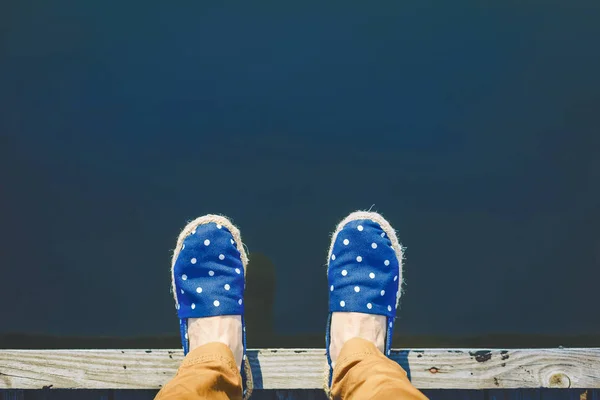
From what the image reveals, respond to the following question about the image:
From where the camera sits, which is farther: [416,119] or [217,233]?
[416,119]

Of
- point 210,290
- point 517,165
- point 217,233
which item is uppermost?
point 517,165

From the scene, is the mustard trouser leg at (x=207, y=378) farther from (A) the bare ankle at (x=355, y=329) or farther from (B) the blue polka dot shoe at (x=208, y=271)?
(A) the bare ankle at (x=355, y=329)

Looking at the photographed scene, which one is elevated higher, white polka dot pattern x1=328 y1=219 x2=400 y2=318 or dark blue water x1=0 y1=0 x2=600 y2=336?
dark blue water x1=0 y1=0 x2=600 y2=336

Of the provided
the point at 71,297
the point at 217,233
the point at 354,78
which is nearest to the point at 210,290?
the point at 217,233

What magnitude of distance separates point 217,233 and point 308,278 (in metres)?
0.32

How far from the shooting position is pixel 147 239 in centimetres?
132

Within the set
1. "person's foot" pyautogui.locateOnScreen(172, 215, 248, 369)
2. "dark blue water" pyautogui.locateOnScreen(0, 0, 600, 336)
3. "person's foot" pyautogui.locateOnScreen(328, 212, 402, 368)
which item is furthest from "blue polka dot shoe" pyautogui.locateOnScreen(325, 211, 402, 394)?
"person's foot" pyautogui.locateOnScreen(172, 215, 248, 369)

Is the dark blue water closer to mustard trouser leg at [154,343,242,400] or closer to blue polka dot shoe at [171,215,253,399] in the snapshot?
blue polka dot shoe at [171,215,253,399]

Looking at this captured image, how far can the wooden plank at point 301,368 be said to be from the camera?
964 millimetres

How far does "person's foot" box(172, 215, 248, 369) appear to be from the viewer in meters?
1.09

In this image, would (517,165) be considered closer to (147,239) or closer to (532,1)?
(532,1)

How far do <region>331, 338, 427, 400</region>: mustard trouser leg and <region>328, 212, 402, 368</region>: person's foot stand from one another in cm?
10

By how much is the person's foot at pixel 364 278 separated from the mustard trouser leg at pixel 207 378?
0.30m

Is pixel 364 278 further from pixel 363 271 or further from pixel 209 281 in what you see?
pixel 209 281
